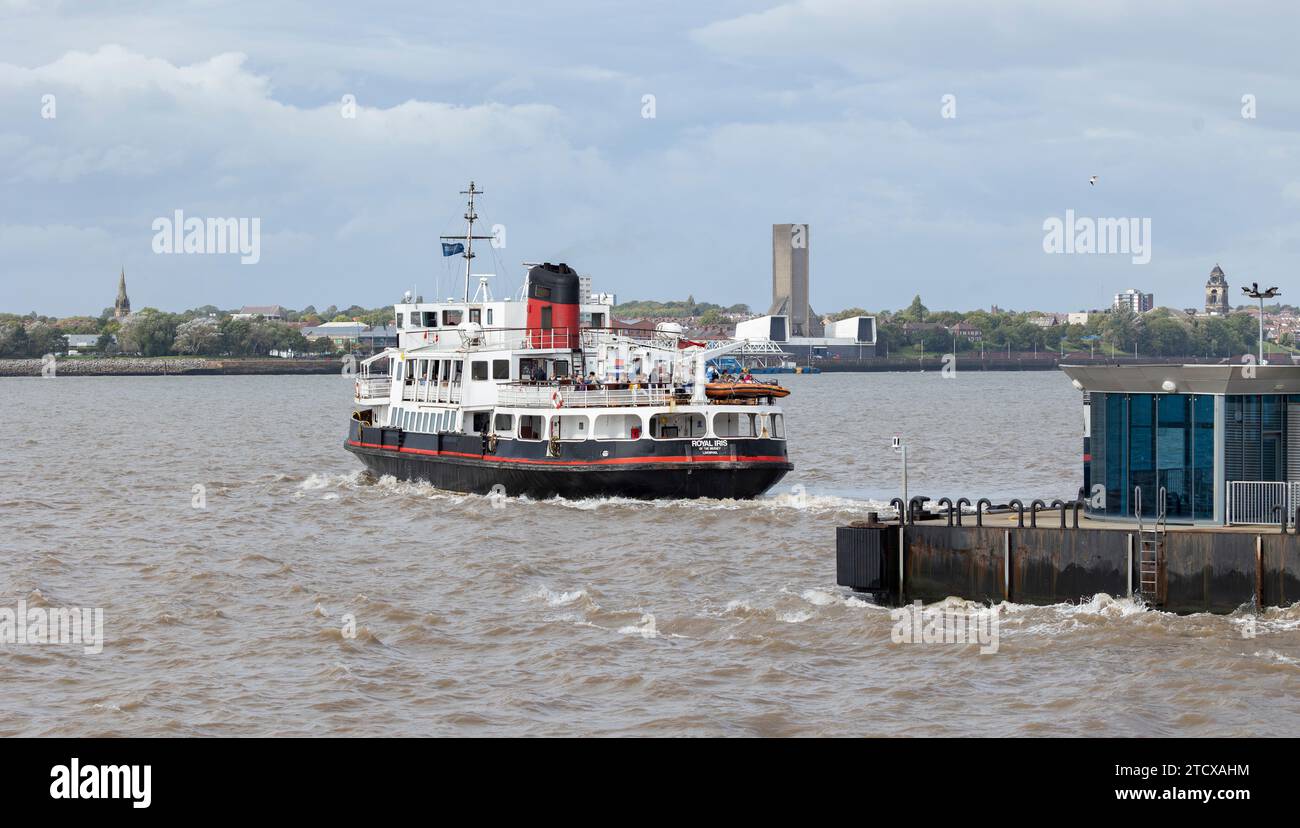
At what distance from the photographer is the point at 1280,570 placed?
27609 mm

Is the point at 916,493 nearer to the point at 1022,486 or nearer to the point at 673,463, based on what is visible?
the point at 1022,486

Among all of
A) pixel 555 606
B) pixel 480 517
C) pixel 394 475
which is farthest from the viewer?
pixel 394 475

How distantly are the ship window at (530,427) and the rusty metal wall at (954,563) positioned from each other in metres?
22.8

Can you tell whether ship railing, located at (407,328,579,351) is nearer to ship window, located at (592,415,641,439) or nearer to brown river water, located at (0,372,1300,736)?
ship window, located at (592,415,641,439)

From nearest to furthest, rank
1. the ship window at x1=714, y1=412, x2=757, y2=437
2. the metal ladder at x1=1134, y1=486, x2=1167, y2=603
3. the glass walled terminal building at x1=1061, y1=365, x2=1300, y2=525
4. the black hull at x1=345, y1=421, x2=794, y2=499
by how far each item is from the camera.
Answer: the metal ladder at x1=1134, y1=486, x2=1167, y2=603 → the glass walled terminal building at x1=1061, y1=365, x2=1300, y2=525 → the black hull at x1=345, y1=421, x2=794, y2=499 → the ship window at x1=714, y1=412, x2=757, y2=437

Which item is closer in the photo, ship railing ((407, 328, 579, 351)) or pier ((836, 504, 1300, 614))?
pier ((836, 504, 1300, 614))

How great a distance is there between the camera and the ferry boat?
49.3 metres

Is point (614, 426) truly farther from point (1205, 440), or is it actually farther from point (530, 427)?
point (1205, 440)

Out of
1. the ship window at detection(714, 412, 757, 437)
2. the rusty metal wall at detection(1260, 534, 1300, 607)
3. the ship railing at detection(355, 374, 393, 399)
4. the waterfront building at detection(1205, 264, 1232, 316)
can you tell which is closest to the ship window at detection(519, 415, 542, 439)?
the ship window at detection(714, 412, 757, 437)

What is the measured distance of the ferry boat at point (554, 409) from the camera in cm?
4934

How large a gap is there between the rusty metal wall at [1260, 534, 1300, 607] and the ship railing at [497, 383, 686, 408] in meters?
23.7

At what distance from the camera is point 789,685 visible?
25.7m
